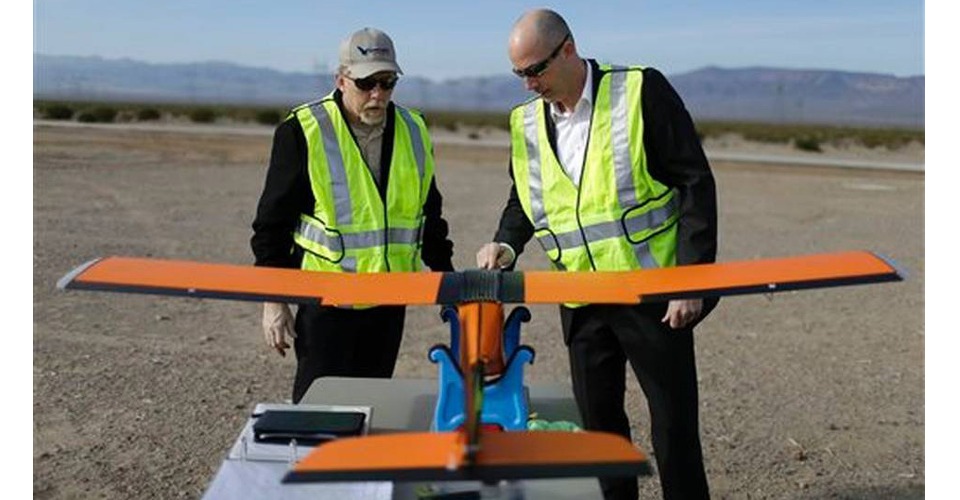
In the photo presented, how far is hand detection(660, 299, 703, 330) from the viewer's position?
11.6 feet

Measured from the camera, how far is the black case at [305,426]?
293cm

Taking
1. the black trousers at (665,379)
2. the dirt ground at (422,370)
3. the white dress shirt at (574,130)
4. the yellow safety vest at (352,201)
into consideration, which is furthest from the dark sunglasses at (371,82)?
the dirt ground at (422,370)

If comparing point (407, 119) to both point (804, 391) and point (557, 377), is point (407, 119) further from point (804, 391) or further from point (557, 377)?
point (804, 391)

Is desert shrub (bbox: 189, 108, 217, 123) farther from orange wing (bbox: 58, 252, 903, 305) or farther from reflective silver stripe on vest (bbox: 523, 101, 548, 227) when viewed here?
orange wing (bbox: 58, 252, 903, 305)

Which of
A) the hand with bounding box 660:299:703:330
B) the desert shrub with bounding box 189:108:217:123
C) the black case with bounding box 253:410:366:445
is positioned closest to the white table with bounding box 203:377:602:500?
the black case with bounding box 253:410:366:445

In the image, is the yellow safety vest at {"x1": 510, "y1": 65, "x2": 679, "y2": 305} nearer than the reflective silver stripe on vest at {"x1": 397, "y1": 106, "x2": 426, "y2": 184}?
Yes

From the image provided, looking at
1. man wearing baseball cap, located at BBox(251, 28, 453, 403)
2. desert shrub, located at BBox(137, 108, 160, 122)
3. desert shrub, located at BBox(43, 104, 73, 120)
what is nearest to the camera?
man wearing baseball cap, located at BBox(251, 28, 453, 403)

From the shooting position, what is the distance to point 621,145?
3.62 m

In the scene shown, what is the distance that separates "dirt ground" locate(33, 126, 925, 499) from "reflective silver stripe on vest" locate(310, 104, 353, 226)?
2.25 metres

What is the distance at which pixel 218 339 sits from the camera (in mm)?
8125

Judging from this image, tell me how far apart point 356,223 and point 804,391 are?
14.6 feet

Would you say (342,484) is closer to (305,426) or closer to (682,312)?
(305,426)

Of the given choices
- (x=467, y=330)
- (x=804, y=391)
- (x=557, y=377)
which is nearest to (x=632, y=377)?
(x=557, y=377)

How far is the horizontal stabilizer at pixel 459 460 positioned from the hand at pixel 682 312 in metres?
1.52
